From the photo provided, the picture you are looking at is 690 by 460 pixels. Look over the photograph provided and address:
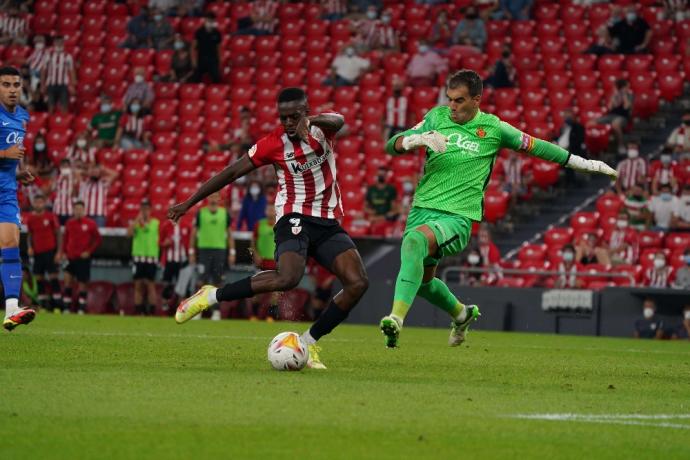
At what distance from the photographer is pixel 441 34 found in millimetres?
28359

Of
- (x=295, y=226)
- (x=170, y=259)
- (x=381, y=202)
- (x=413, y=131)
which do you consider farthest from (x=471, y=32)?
(x=295, y=226)

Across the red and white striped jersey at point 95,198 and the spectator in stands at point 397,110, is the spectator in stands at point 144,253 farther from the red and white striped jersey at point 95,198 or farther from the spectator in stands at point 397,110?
the spectator in stands at point 397,110

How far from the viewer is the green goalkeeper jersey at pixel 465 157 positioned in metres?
11.4

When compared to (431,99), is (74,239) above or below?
below

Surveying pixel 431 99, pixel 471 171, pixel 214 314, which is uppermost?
pixel 431 99

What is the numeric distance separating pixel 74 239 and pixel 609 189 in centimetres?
925

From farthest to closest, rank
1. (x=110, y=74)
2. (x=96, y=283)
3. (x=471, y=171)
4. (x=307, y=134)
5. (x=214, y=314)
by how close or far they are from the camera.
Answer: (x=110, y=74) → (x=96, y=283) → (x=214, y=314) → (x=471, y=171) → (x=307, y=134)

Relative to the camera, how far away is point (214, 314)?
75.8ft

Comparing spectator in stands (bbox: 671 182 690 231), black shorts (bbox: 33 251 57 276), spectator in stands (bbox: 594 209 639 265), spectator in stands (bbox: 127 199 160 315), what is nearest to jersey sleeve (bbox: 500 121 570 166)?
spectator in stands (bbox: 594 209 639 265)

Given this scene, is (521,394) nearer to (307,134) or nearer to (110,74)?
(307,134)

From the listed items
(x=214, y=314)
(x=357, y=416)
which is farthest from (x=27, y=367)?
(x=214, y=314)

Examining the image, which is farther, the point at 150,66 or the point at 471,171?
the point at 150,66

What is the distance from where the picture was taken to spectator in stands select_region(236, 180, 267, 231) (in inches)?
944

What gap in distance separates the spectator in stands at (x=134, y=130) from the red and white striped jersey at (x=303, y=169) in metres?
18.2
